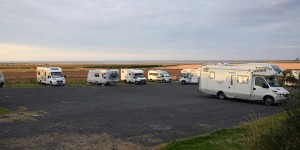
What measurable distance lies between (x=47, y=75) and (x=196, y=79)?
70.7 feet

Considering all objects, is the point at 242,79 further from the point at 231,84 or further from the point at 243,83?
the point at 231,84

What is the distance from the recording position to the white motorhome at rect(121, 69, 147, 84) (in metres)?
46.8

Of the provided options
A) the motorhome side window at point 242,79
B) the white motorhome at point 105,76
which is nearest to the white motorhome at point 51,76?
the white motorhome at point 105,76

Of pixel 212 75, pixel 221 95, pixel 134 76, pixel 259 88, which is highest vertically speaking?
pixel 212 75

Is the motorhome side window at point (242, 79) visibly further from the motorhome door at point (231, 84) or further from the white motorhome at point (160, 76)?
the white motorhome at point (160, 76)

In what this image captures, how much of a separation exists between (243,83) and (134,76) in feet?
77.4

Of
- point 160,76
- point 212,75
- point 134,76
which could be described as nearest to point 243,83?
point 212,75

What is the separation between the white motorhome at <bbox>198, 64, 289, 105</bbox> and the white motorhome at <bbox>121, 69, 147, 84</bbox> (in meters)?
18.6

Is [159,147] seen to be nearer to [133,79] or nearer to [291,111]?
[291,111]

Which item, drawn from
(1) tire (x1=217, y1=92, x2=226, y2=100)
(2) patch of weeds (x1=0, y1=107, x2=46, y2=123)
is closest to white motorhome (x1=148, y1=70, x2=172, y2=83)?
(1) tire (x1=217, y1=92, x2=226, y2=100)

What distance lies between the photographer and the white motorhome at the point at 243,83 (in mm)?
24672

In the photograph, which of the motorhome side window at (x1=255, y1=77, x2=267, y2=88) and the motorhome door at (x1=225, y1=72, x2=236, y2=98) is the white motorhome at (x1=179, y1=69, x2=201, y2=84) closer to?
the motorhome door at (x1=225, y1=72, x2=236, y2=98)

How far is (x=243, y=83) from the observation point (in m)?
26.0

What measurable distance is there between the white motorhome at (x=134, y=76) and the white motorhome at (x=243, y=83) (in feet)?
61.1
